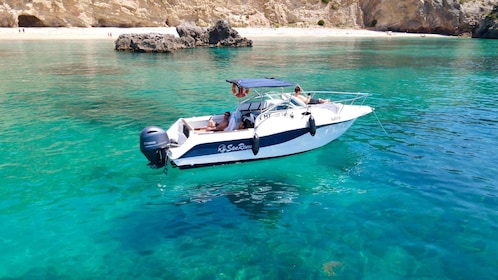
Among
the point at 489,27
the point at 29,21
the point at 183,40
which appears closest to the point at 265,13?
the point at 183,40

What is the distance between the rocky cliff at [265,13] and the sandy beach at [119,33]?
9.07 ft

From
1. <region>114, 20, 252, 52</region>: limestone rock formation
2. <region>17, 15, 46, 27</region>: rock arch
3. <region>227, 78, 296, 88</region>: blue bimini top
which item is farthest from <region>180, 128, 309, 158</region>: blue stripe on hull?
<region>17, 15, 46, 27</region>: rock arch

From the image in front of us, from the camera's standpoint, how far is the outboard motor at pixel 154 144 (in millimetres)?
10578

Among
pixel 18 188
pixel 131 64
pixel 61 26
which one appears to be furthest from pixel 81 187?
pixel 61 26

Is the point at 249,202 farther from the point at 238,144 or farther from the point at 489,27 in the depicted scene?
the point at 489,27

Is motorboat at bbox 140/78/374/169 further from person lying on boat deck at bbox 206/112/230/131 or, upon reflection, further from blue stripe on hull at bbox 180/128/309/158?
person lying on boat deck at bbox 206/112/230/131

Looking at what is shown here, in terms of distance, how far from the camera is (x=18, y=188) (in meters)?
10.5

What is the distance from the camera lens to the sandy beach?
62.1m

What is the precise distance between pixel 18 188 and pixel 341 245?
8244 millimetres

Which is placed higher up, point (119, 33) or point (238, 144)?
point (119, 33)

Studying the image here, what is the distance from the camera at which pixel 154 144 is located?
10.6 metres

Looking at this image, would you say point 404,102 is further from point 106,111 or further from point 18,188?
point 18,188

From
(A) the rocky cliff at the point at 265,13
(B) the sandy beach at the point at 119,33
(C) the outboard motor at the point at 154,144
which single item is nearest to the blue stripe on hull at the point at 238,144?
(C) the outboard motor at the point at 154,144

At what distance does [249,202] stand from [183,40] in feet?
151
